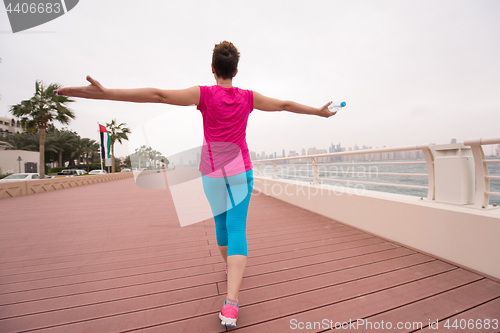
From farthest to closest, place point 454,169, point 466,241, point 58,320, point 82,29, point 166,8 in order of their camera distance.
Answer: point 82,29
point 166,8
point 454,169
point 466,241
point 58,320

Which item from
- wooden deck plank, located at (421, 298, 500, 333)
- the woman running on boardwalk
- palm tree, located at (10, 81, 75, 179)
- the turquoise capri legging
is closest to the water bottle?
the woman running on boardwalk

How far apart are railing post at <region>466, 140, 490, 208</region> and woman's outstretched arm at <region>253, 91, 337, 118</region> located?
1311 mm

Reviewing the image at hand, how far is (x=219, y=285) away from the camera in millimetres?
1690

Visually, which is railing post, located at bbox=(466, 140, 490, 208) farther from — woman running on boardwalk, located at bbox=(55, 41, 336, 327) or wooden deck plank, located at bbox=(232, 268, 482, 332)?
woman running on boardwalk, located at bbox=(55, 41, 336, 327)

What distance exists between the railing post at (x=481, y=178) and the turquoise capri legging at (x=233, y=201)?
1969 mm

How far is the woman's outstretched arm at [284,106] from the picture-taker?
1419mm

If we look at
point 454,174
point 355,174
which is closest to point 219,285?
point 454,174

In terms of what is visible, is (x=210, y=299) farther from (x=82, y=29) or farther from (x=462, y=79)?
(x=462, y=79)

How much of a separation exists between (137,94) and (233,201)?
0.77m

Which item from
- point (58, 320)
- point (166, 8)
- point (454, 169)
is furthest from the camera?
point (166, 8)

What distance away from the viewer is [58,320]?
1.30 metres

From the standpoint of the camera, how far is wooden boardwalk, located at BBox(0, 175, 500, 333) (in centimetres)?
128

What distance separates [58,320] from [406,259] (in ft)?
8.83

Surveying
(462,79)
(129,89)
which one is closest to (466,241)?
(129,89)
